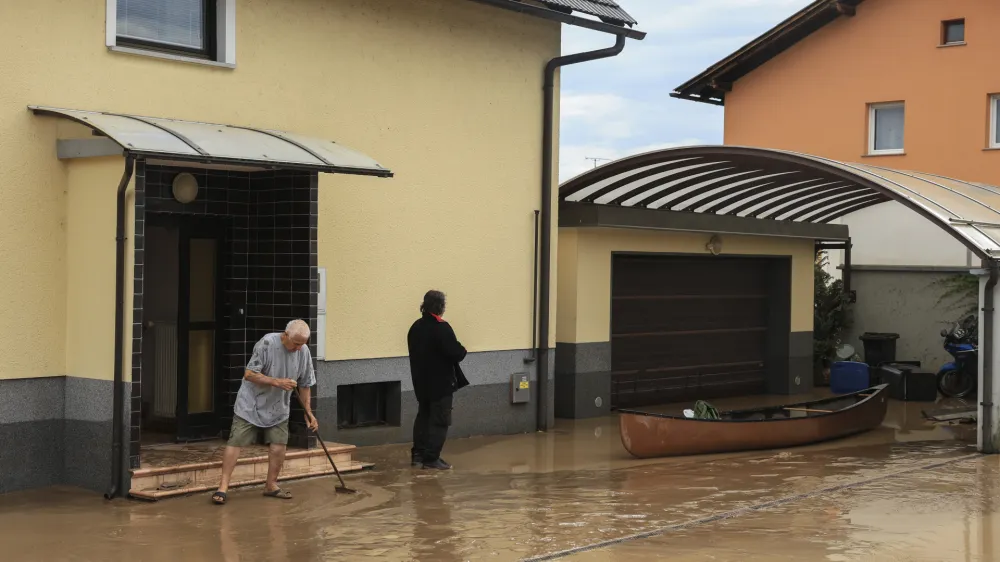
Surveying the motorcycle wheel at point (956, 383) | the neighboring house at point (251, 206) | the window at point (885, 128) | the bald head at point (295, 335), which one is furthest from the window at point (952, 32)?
the bald head at point (295, 335)

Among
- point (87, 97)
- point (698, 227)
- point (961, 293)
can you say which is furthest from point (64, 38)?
point (961, 293)

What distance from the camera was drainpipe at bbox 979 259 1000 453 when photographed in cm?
1361

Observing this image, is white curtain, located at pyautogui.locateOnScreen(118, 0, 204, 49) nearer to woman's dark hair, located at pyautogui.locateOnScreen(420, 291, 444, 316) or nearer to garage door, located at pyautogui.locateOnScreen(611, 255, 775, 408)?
woman's dark hair, located at pyautogui.locateOnScreen(420, 291, 444, 316)

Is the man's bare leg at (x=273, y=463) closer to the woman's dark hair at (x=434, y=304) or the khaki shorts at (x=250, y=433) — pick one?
the khaki shorts at (x=250, y=433)

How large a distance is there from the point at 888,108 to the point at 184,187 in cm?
1779

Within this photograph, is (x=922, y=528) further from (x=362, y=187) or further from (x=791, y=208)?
(x=791, y=208)

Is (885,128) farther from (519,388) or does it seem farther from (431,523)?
(431,523)

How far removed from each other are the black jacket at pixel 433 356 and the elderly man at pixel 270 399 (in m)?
1.71

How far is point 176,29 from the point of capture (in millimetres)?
11578

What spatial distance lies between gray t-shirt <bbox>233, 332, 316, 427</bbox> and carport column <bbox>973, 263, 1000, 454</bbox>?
7.73m

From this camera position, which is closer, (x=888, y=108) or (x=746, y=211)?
(x=746, y=211)

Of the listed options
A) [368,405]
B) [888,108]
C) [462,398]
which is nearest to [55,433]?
[368,405]

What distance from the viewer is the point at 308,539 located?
29.0ft

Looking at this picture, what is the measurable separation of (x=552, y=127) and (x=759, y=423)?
171 inches
